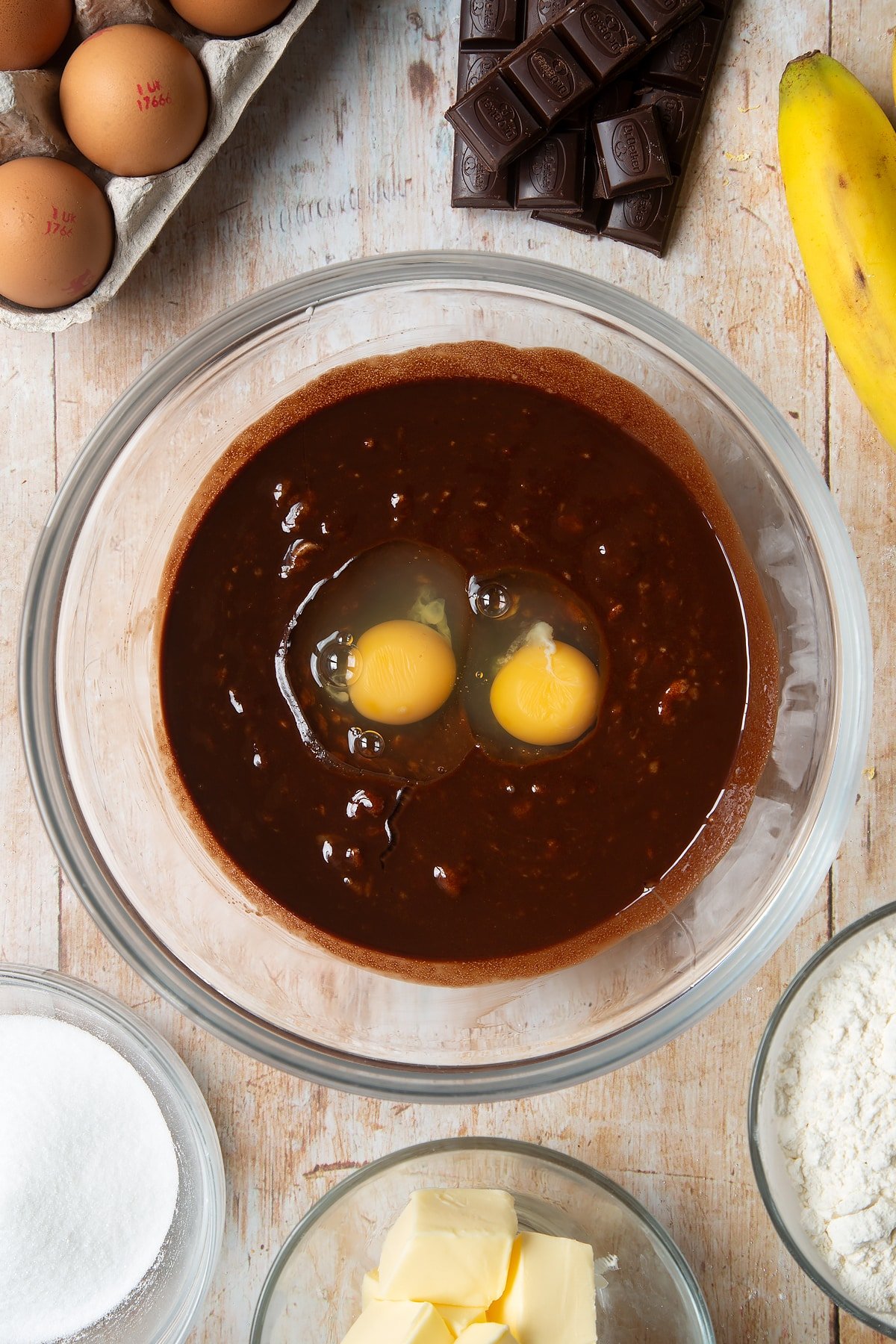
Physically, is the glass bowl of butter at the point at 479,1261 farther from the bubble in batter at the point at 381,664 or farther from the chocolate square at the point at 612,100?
the chocolate square at the point at 612,100

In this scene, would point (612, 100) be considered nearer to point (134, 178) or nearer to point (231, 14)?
point (231, 14)

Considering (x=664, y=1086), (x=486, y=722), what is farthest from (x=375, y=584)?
(x=664, y=1086)

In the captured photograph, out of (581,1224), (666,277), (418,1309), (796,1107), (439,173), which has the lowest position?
(418,1309)

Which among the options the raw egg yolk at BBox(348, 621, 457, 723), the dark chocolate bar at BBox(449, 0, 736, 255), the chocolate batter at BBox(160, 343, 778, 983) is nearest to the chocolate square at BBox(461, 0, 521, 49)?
the dark chocolate bar at BBox(449, 0, 736, 255)

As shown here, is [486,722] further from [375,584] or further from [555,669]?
[375,584]

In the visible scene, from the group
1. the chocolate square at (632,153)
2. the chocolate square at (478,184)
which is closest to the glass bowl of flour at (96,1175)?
the chocolate square at (478,184)

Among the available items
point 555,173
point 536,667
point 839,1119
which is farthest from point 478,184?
point 839,1119
